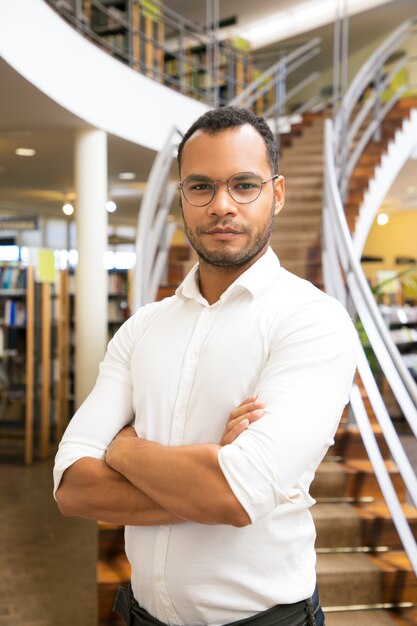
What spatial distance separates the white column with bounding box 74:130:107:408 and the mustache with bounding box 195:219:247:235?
5279mm

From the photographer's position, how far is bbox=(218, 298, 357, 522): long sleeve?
1.03 m

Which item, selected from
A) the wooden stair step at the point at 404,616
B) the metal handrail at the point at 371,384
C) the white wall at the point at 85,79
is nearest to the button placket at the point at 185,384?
the metal handrail at the point at 371,384

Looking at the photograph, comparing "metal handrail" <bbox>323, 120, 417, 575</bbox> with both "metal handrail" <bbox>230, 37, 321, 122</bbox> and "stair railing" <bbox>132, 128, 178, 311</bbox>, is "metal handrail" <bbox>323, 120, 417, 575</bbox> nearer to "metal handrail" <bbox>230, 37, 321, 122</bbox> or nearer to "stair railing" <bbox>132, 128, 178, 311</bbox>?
"stair railing" <bbox>132, 128, 178, 311</bbox>

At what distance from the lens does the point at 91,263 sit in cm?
645

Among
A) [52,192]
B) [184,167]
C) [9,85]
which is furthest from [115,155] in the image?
[184,167]

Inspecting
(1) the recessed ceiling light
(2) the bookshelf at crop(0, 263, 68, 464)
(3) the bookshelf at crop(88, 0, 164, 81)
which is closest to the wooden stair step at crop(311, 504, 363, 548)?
(2) the bookshelf at crop(0, 263, 68, 464)

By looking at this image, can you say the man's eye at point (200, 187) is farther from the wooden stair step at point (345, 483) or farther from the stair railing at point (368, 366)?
the wooden stair step at point (345, 483)

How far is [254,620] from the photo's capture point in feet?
3.65

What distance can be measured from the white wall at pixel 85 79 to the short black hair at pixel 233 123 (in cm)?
383

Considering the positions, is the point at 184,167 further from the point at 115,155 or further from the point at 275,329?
the point at 115,155

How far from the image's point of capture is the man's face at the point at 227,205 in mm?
1186

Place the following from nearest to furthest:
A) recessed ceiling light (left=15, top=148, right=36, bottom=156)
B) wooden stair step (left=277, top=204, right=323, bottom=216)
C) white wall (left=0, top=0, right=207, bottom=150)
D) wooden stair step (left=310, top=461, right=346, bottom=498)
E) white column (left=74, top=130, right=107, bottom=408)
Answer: wooden stair step (left=310, top=461, right=346, bottom=498), white wall (left=0, top=0, right=207, bottom=150), wooden stair step (left=277, top=204, right=323, bottom=216), white column (left=74, top=130, right=107, bottom=408), recessed ceiling light (left=15, top=148, right=36, bottom=156)

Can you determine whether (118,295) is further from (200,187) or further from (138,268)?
(200,187)

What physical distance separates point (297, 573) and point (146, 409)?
1.23 feet
